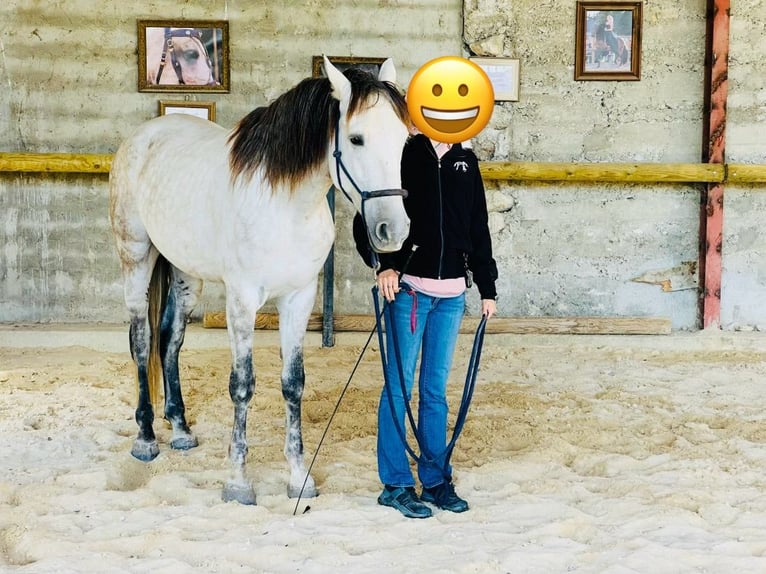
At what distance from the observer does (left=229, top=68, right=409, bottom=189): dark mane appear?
276cm

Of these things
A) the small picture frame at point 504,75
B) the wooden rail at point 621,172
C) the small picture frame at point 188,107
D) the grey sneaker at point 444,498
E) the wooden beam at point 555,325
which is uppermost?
the small picture frame at point 504,75

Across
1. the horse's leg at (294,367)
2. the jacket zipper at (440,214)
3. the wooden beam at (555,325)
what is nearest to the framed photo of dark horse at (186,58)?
the wooden beam at (555,325)

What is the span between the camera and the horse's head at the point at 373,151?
2543 millimetres

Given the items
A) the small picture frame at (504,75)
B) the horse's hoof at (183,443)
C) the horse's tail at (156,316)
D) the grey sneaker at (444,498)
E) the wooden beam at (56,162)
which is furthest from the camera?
the small picture frame at (504,75)

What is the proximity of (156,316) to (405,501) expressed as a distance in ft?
4.98

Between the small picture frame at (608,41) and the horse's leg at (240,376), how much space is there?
373cm

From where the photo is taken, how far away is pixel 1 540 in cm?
256

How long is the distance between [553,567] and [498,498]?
602mm

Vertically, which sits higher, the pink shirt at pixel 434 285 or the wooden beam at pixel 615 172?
the wooden beam at pixel 615 172

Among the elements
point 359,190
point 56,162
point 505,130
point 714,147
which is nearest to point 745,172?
point 714,147

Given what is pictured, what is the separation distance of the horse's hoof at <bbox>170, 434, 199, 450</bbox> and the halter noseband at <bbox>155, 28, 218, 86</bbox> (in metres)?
2.95

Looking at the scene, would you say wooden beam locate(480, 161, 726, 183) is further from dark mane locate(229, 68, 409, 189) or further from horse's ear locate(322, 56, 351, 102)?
horse's ear locate(322, 56, 351, 102)

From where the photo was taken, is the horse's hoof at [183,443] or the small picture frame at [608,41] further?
the small picture frame at [608,41]

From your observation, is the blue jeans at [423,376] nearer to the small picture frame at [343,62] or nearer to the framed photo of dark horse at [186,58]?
the small picture frame at [343,62]
